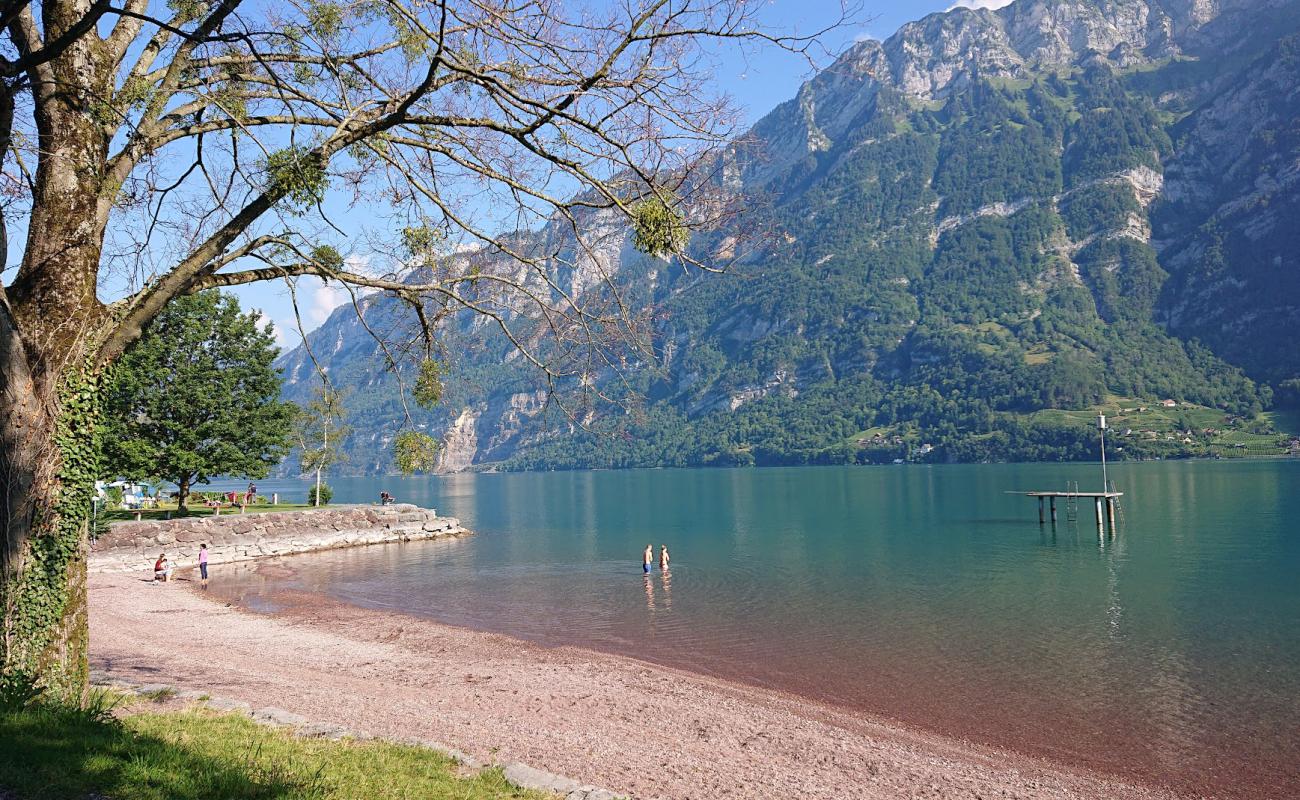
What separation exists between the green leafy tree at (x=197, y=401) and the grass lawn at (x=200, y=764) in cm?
3822

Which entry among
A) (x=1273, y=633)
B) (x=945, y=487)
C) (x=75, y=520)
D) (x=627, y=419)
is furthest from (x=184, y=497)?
(x=945, y=487)

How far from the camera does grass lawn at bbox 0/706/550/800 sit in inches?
243

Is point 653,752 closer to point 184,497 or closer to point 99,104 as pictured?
point 99,104

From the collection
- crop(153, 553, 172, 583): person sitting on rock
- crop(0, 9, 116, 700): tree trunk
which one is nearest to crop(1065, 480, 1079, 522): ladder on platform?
crop(153, 553, 172, 583): person sitting on rock

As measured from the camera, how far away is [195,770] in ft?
22.7

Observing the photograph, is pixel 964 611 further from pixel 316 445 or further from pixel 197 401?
pixel 316 445

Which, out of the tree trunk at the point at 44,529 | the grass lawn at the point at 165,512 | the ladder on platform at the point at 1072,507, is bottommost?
the ladder on platform at the point at 1072,507

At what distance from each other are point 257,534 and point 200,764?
45995mm

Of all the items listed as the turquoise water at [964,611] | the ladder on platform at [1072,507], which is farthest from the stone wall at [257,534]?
the ladder on platform at [1072,507]

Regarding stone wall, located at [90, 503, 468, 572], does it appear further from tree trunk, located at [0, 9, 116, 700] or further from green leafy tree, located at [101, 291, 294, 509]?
tree trunk, located at [0, 9, 116, 700]

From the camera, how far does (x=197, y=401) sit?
1736 inches

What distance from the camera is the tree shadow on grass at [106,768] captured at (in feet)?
19.7

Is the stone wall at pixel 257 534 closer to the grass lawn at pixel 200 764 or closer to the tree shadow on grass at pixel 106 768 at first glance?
the grass lawn at pixel 200 764

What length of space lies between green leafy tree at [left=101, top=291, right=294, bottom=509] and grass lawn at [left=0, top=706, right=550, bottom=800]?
38224 millimetres
